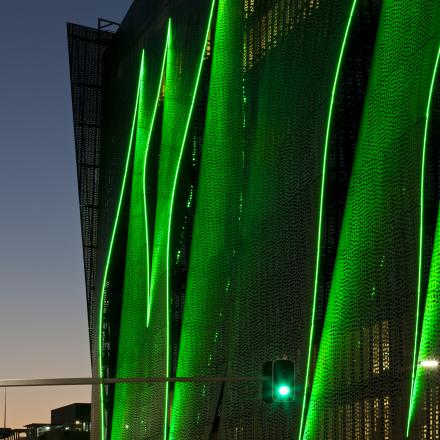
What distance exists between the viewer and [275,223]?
25.2 meters

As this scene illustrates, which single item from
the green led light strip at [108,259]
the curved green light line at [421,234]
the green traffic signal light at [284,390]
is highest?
the green led light strip at [108,259]

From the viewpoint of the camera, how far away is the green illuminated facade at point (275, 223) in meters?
20.1

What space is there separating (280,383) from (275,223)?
6.19 metres

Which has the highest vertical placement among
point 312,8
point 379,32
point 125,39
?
point 125,39

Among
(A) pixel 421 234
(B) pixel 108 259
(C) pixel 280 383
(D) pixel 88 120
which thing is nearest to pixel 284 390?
(C) pixel 280 383

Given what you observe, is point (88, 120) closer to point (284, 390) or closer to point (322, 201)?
point (322, 201)

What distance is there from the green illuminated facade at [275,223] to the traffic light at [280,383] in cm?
162

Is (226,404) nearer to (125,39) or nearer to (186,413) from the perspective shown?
(186,413)

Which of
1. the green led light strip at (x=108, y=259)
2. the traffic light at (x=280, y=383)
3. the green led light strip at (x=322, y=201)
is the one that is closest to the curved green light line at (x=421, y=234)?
the traffic light at (x=280, y=383)

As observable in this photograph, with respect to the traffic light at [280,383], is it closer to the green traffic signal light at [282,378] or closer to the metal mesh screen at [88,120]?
the green traffic signal light at [282,378]

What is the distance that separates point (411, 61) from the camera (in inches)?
813

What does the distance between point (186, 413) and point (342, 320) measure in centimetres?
908

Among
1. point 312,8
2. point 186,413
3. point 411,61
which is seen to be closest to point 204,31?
point 312,8

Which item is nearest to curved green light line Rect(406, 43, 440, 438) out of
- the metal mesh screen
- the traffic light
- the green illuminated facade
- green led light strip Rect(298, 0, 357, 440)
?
the green illuminated facade
